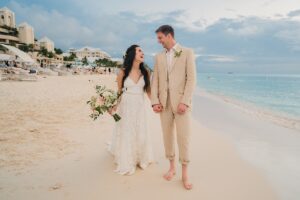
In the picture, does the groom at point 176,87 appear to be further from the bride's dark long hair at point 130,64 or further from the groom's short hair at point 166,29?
the bride's dark long hair at point 130,64

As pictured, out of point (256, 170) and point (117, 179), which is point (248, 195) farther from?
point (117, 179)

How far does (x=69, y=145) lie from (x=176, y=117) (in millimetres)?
2728

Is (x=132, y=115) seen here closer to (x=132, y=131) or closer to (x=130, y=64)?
(x=132, y=131)

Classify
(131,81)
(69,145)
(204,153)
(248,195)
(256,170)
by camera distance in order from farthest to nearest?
(69,145) < (204,153) < (256,170) < (131,81) < (248,195)

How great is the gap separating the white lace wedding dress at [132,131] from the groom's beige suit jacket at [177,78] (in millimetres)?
384

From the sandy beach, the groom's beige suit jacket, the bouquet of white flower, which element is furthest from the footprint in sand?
the groom's beige suit jacket

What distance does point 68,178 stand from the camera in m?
3.79

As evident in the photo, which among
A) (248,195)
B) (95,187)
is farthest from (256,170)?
(95,187)

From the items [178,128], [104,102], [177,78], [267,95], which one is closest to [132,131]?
[104,102]

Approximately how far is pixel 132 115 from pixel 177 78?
946mm

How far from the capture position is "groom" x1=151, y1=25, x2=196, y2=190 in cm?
352

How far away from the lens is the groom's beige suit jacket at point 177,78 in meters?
3.50

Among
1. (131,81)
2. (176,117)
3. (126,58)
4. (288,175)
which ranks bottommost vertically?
(288,175)

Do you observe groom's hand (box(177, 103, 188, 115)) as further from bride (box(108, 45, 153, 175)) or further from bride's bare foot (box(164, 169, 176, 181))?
bride's bare foot (box(164, 169, 176, 181))
